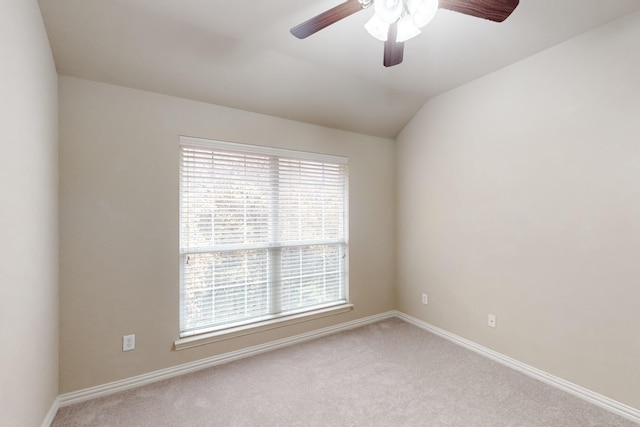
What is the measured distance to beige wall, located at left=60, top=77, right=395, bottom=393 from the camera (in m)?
2.05

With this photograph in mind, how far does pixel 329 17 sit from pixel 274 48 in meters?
0.96

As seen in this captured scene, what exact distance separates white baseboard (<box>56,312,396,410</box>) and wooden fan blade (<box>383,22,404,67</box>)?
8.44ft

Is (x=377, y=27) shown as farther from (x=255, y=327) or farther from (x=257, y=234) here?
(x=255, y=327)

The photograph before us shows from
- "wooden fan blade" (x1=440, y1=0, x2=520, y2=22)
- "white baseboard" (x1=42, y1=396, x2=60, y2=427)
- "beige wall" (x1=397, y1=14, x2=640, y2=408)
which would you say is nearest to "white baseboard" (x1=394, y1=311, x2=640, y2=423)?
"beige wall" (x1=397, y1=14, x2=640, y2=408)

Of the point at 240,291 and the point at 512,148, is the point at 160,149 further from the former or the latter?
the point at 512,148

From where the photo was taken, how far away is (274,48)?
7.32 ft

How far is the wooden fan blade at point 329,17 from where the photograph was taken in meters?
1.34

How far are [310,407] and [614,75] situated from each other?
120 inches

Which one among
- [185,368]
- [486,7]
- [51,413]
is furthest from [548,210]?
[51,413]

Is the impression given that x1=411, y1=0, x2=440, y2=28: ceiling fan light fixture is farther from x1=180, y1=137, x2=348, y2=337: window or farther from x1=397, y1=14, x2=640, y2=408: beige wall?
x1=180, y1=137, x2=348, y2=337: window

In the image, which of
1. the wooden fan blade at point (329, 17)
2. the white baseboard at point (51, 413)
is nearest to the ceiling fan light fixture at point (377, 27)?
the wooden fan blade at point (329, 17)

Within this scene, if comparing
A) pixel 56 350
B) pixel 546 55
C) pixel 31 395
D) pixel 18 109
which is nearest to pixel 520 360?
pixel 546 55

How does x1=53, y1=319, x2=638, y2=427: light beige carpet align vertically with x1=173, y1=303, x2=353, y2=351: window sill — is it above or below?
below

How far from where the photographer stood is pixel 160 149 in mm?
2326
